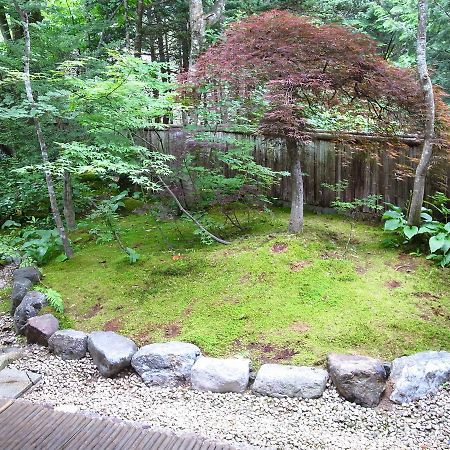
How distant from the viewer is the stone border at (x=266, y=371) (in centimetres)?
268

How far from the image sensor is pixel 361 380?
2664 millimetres

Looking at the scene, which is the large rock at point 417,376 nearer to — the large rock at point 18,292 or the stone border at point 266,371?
the stone border at point 266,371

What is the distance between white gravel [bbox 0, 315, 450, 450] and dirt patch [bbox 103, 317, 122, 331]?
20.3 inches

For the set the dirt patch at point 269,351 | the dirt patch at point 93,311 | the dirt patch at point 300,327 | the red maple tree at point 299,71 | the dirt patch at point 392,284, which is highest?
the red maple tree at point 299,71

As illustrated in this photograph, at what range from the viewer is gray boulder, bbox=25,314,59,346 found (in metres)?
3.62

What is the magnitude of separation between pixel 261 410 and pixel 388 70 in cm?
326

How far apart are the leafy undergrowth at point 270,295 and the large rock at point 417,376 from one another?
0.21 metres

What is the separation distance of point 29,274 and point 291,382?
3137 millimetres

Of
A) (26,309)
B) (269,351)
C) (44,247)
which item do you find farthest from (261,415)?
(44,247)

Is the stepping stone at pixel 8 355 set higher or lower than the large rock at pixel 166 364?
→ lower

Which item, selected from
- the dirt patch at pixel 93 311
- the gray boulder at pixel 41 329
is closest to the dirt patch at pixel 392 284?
the dirt patch at pixel 93 311

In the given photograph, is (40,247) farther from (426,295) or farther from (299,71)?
(426,295)

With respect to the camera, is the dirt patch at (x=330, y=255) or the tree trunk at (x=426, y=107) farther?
the dirt patch at (x=330, y=255)

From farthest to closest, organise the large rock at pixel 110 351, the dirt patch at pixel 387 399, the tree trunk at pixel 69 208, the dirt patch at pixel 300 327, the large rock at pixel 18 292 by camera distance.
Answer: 1. the tree trunk at pixel 69 208
2. the large rock at pixel 18 292
3. the dirt patch at pixel 300 327
4. the large rock at pixel 110 351
5. the dirt patch at pixel 387 399
